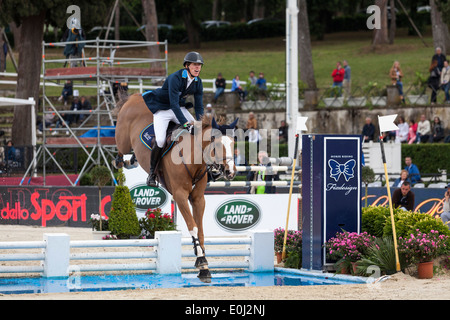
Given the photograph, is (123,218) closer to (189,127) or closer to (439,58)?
(189,127)

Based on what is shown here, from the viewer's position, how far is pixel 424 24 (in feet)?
182

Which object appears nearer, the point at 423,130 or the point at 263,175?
the point at 263,175

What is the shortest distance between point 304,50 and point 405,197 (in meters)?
23.9

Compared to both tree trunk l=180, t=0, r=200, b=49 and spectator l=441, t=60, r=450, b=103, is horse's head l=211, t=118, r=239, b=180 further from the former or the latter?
tree trunk l=180, t=0, r=200, b=49

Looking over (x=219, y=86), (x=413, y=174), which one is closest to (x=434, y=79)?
(x=219, y=86)

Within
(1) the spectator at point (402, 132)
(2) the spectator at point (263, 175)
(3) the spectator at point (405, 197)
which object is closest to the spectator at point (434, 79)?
(1) the spectator at point (402, 132)

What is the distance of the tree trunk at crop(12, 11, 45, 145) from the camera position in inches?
1077

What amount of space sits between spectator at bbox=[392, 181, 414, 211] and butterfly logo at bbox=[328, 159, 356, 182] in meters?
3.90

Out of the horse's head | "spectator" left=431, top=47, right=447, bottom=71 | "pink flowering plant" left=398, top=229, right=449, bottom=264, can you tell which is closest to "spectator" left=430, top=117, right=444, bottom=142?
"spectator" left=431, top=47, right=447, bottom=71

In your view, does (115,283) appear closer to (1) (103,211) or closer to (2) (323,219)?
(2) (323,219)

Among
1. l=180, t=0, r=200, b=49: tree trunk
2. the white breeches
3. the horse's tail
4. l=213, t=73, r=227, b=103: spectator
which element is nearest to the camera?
the white breeches

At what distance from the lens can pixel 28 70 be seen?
2786cm

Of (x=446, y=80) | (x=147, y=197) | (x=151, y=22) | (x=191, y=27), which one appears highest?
(x=191, y=27)

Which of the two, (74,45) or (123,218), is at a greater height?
(74,45)
